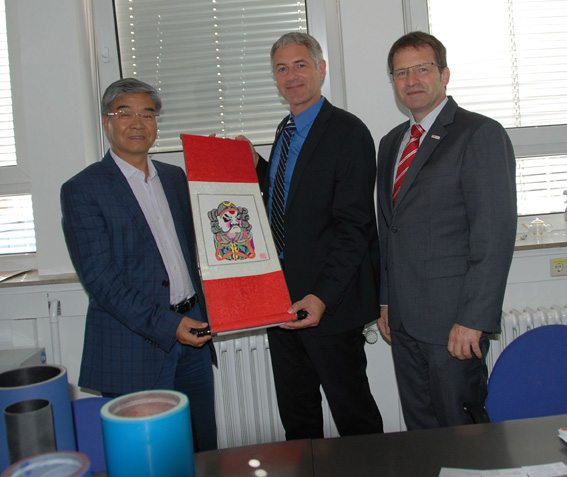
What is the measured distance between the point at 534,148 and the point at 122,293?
2387 mm

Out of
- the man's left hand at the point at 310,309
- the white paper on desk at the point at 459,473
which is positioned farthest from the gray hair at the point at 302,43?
the white paper on desk at the point at 459,473

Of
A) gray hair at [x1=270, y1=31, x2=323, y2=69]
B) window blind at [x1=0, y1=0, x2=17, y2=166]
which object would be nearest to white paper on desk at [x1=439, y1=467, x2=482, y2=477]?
gray hair at [x1=270, y1=31, x2=323, y2=69]

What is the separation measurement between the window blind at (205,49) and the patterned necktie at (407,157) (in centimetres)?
113

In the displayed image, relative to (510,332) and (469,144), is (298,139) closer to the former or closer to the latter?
(469,144)

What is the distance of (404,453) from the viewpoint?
1.00 meters

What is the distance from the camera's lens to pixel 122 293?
1.69 meters

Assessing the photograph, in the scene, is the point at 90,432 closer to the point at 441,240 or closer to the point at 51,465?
the point at 51,465

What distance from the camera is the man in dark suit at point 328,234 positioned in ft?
5.87

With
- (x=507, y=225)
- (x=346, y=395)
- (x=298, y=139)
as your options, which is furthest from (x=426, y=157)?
(x=346, y=395)

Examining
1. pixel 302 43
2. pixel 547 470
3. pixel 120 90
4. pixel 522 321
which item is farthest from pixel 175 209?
pixel 522 321

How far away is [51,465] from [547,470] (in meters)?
0.86

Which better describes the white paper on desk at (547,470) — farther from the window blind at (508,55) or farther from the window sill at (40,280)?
the window blind at (508,55)

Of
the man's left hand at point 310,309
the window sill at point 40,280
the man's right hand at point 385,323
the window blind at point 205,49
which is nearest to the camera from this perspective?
the man's left hand at point 310,309

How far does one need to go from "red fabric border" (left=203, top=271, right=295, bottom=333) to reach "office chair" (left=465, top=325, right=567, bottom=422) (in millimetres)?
672
